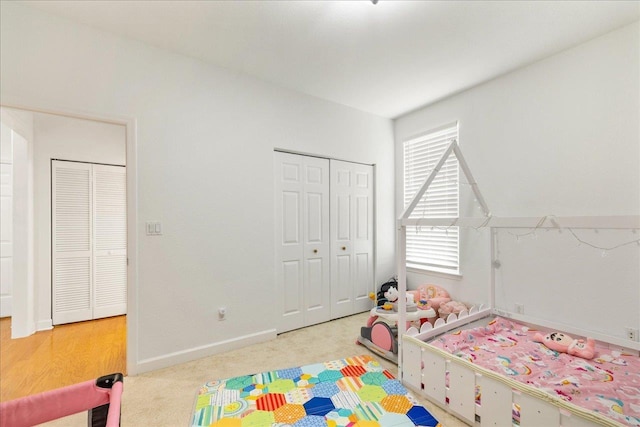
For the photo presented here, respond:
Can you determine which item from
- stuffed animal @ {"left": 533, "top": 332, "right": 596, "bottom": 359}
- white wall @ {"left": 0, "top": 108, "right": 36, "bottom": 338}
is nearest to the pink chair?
stuffed animal @ {"left": 533, "top": 332, "right": 596, "bottom": 359}

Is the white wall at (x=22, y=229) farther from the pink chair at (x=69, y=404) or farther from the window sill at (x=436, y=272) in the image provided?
the window sill at (x=436, y=272)

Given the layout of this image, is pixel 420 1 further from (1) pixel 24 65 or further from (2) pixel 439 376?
(1) pixel 24 65

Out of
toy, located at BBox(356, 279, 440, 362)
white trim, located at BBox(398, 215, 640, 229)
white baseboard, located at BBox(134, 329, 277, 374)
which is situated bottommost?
white baseboard, located at BBox(134, 329, 277, 374)

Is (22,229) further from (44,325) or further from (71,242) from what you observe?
(44,325)

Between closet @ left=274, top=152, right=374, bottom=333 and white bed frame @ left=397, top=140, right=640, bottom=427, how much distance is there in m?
1.38

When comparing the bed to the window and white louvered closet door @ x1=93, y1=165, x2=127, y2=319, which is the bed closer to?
the window

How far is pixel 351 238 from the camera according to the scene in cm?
364

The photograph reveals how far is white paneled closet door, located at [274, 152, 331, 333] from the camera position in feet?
10.1

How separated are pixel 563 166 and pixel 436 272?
5.53 ft

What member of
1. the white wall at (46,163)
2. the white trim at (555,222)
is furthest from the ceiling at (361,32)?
the white wall at (46,163)

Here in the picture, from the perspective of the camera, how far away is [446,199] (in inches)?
131

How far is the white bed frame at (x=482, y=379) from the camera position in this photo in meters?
1.31

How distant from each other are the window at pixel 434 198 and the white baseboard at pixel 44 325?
4.47 meters

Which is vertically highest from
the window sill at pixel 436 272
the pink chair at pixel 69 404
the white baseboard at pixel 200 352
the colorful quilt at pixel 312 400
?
the pink chair at pixel 69 404
